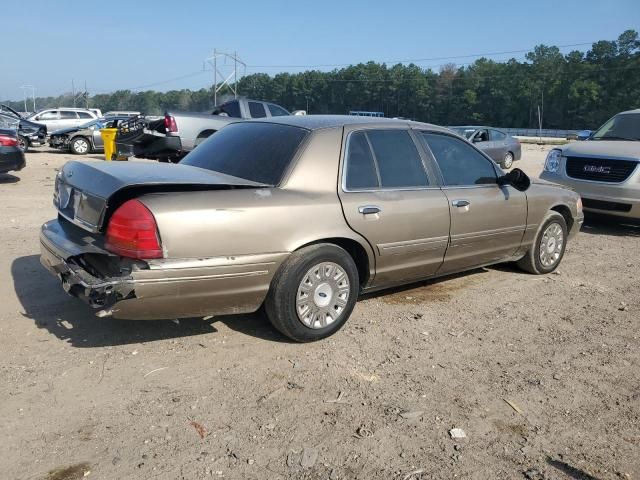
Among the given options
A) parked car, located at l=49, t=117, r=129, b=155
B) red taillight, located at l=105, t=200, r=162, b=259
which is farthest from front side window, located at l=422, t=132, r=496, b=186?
parked car, located at l=49, t=117, r=129, b=155

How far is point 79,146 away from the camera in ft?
63.5

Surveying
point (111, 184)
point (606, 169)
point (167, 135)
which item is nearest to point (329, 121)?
point (111, 184)

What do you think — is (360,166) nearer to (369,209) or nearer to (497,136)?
(369,209)

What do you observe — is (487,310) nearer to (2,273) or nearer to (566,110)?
(2,273)

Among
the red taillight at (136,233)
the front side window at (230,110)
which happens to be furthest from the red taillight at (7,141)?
the red taillight at (136,233)

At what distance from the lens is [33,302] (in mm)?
4492

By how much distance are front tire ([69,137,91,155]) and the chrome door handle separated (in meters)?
17.8

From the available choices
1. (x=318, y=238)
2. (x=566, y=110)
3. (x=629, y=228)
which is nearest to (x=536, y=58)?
(x=566, y=110)

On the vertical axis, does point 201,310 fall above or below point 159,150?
below

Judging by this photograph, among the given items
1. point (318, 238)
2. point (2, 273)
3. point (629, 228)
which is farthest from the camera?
point (629, 228)

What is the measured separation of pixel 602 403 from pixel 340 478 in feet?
5.90

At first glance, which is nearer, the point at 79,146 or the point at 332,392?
the point at 332,392

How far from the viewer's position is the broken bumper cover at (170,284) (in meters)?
3.23

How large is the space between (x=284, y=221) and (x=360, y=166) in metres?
0.92
